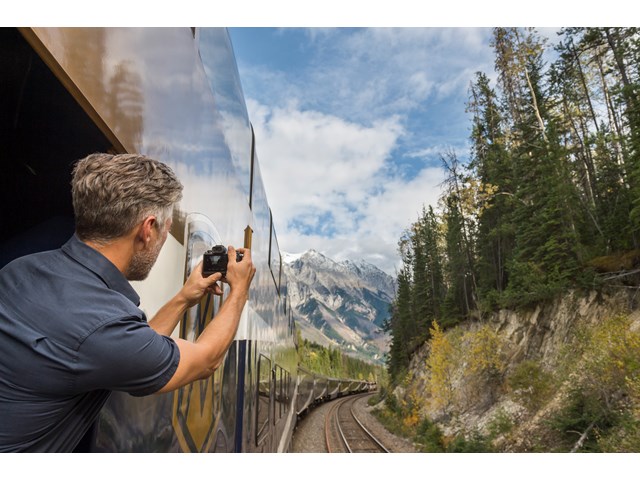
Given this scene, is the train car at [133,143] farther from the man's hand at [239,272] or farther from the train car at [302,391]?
the train car at [302,391]

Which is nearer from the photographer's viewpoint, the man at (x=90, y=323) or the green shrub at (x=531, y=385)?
the man at (x=90, y=323)

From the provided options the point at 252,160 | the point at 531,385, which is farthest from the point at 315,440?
the point at 252,160

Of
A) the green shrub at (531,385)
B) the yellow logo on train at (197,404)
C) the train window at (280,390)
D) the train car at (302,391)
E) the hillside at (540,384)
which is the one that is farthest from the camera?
the green shrub at (531,385)

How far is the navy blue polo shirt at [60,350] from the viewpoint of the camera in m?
0.67

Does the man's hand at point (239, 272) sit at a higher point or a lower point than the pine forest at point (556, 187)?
lower

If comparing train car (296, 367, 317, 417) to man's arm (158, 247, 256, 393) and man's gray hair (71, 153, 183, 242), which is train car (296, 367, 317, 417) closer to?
man's arm (158, 247, 256, 393)

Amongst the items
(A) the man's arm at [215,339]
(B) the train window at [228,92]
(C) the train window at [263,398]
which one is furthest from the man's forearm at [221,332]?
(C) the train window at [263,398]

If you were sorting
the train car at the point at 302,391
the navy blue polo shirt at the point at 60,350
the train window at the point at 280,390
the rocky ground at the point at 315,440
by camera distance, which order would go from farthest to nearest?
the train car at the point at 302,391 → the rocky ground at the point at 315,440 → the train window at the point at 280,390 → the navy blue polo shirt at the point at 60,350

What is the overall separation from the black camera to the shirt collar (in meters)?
0.37

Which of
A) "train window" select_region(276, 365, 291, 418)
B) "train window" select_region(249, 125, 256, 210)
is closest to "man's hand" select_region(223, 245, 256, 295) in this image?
"train window" select_region(249, 125, 256, 210)

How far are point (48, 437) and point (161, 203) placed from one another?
0.48m

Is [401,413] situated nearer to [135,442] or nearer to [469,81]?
[469,81]

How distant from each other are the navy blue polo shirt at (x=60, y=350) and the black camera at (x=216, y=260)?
0.42 meters

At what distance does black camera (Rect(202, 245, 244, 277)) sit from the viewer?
1.19 m
